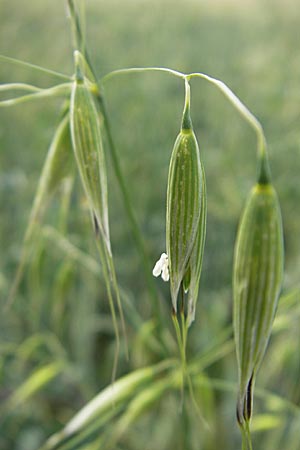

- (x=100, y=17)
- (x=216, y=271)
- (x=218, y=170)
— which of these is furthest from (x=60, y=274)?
(x=100, y=17)

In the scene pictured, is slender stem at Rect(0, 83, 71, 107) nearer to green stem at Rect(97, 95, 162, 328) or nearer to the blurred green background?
green stem at Rect(97, 95, 162, 328)

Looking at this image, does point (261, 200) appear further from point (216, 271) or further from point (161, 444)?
point (216, 271)

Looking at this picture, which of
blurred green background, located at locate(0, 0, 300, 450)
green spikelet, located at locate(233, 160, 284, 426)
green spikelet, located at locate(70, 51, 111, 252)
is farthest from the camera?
blurred green background, located at locate(0, 0, 300, 450)

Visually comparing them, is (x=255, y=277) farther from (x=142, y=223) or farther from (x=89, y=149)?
(x=142, y=223)

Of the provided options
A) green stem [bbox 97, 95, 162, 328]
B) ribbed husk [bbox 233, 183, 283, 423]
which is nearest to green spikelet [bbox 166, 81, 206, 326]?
ribbed husk [bbox 233, 183, 283, 423]

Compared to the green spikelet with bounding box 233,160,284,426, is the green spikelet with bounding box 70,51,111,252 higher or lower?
higher

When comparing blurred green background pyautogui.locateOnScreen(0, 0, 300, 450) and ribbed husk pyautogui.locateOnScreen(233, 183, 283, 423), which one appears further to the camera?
blurred green background pyautogui.locateOnScreen(0, 0, 300, 450)

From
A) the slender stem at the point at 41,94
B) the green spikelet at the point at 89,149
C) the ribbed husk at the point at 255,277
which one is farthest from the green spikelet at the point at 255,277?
the slender stem at the point at 41,94
